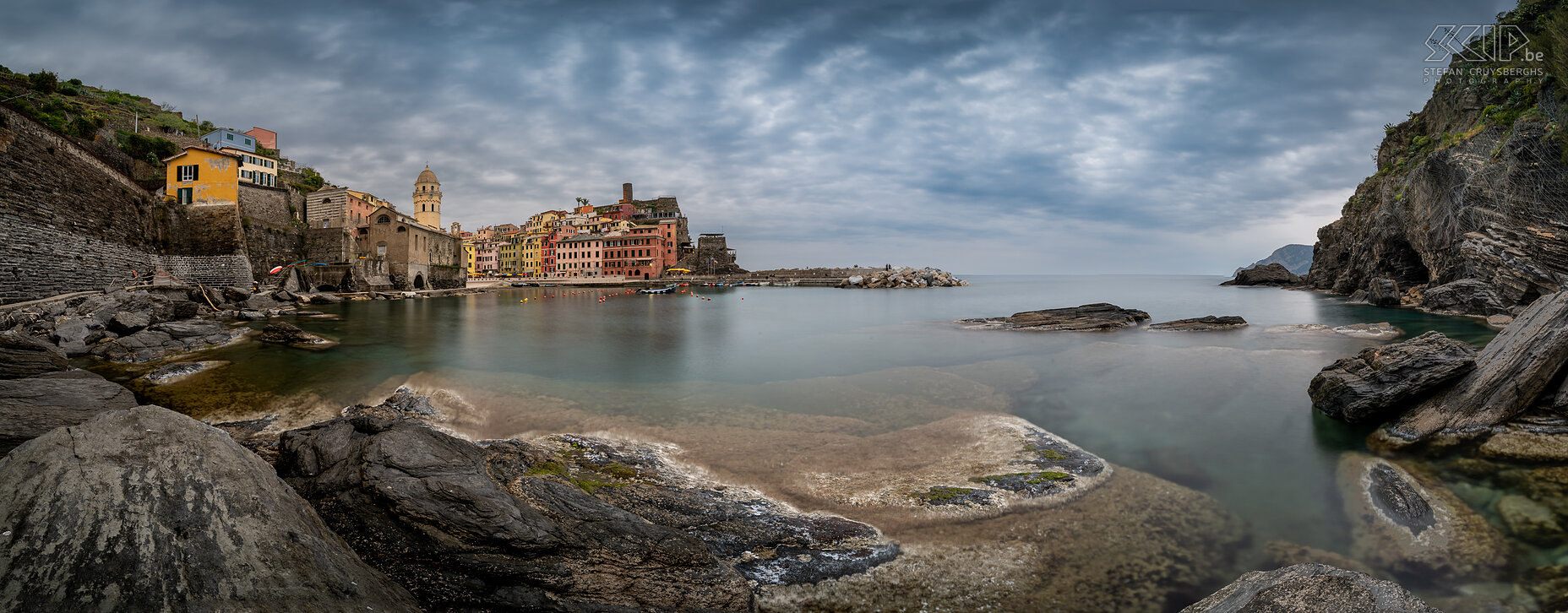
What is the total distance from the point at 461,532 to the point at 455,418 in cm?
619

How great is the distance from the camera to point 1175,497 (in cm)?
579

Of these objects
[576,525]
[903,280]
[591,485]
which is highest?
[903,280]

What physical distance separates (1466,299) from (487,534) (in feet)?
118

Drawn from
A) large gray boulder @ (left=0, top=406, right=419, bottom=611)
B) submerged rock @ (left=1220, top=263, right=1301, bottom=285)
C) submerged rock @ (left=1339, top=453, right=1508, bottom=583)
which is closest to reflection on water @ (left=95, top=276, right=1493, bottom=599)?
submerged rock @ (left=1339, top=453, right=1508, bottom=583)

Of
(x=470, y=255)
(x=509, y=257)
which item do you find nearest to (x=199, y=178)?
(x=509, y=257)

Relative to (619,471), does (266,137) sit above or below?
above

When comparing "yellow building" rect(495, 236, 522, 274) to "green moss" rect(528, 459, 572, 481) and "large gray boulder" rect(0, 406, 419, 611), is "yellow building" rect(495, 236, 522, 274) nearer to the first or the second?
"green moss" rect(528, 459, 572, 481)

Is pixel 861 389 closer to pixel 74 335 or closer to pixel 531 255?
pixel 74 335

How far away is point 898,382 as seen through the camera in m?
12.0

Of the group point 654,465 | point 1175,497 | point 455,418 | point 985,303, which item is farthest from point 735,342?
point 985,303

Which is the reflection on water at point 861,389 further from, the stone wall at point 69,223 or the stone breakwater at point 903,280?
the stone breakwater at point 903,280

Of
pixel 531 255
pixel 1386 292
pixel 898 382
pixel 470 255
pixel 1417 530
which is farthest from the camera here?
pixel 470 255

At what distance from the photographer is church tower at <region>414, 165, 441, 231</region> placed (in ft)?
243

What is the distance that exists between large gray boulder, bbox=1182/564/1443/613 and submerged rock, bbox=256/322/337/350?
2082cm
